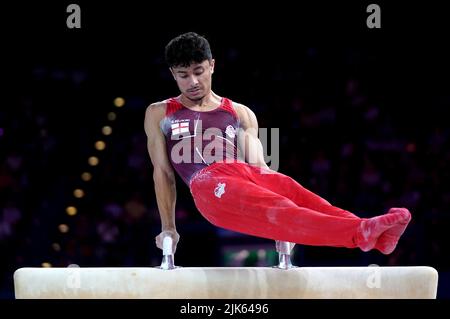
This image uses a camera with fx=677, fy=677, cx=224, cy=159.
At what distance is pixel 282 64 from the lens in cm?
745

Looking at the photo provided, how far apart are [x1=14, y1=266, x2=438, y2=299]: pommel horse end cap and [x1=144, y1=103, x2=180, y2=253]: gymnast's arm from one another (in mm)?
421

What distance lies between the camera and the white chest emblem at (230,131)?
14.4ft

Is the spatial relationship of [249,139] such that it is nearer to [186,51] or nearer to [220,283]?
[186,51]

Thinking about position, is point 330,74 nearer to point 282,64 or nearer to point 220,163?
point 282,64

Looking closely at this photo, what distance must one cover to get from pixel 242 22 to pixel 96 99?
5.67 ft

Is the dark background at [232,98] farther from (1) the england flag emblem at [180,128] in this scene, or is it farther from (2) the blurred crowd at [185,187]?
(1) the england flag emblem at [180,128]

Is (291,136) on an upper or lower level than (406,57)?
lower

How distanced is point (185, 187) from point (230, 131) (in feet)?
8.67

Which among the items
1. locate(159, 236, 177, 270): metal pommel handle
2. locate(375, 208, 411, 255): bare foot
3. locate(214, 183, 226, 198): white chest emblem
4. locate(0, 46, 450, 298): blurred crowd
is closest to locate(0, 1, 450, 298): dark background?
locate(0, 46, 450, 298): blurred crowd

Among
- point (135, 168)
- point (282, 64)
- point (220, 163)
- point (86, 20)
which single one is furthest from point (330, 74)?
point (220, 163)

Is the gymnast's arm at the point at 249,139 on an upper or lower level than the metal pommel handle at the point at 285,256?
upper

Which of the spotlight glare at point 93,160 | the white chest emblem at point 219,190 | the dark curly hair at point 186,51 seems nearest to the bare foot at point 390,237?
the white chest emblem at point 219,190

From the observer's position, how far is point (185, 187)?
6.98 metres

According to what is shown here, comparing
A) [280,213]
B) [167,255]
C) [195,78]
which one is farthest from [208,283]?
[195,78]
